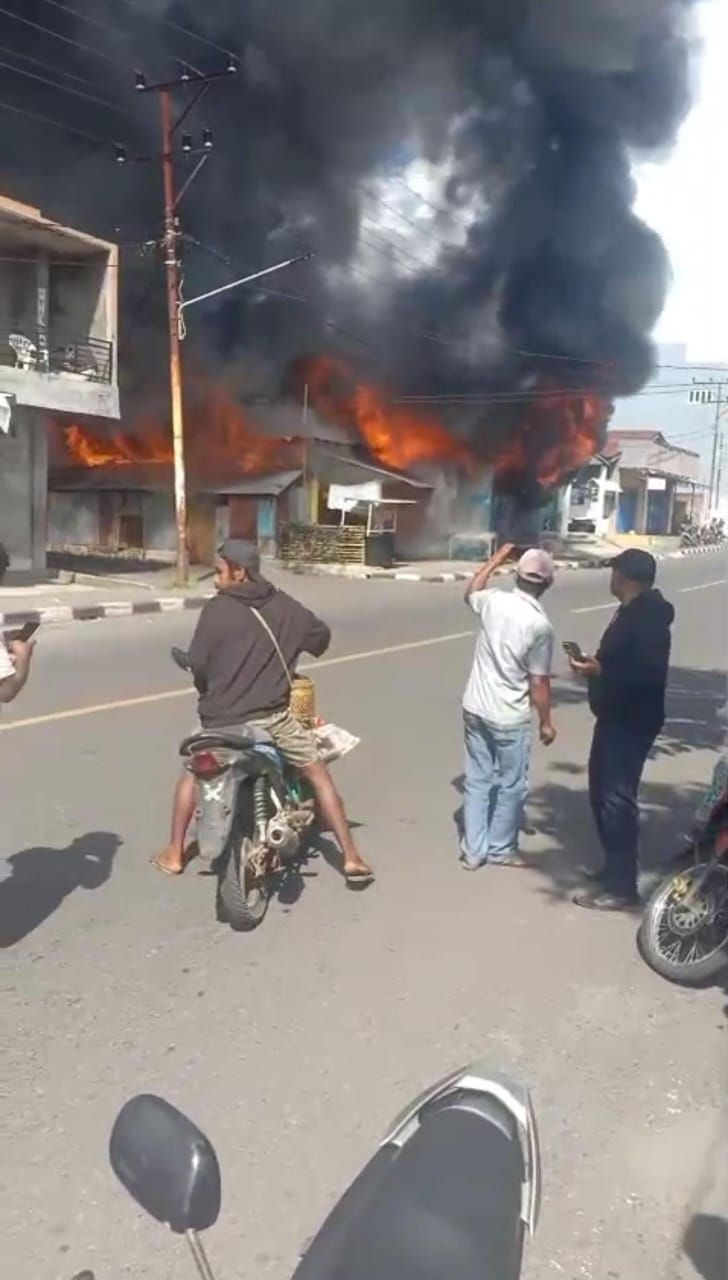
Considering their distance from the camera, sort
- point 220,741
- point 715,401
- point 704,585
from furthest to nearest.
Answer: point 715,401, point 704,585, point 220,741

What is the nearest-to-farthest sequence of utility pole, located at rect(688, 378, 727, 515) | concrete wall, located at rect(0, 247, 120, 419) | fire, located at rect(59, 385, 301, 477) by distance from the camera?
concrete wall, located at rect(0, 247, 120, 419)
fire, located at rect(59, 385, 301, 477)
utility pole, located at rect(688, 378, 727, 515)

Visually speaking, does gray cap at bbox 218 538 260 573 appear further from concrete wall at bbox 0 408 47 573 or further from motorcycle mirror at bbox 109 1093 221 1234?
concrete wall at bbox 0 408 47 573

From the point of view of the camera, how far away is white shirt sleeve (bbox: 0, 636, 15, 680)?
3914 millimetres

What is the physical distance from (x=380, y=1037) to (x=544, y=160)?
3534 centimetres

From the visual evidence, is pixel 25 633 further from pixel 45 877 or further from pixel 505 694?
pixel 505 694

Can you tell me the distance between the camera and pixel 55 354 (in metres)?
21.6

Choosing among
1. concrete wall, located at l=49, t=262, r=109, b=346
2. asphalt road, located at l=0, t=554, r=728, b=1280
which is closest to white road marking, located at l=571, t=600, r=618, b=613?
concrete wall, located at l=49, t=262, r=109, b=346

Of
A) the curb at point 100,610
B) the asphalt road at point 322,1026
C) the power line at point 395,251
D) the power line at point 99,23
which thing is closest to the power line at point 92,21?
the power line at point 99,23

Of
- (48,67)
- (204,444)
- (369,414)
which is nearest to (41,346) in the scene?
(204,444)

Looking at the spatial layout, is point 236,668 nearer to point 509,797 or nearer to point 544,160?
point 509,797

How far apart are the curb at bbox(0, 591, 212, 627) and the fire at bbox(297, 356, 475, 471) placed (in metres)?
17.1

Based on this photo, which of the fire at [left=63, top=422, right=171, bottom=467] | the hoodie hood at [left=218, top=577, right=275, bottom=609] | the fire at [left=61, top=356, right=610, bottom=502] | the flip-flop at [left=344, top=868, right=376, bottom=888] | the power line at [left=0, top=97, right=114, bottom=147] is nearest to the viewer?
the hoodie hood at [left=218, top=577, right=275, bottom=609]

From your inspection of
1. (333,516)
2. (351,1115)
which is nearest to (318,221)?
(333,516)

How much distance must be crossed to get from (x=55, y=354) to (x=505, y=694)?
1861 cm
